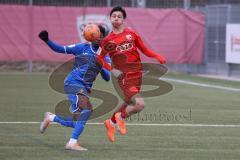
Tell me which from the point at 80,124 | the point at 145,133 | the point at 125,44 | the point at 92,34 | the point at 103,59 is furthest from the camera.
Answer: the point at 145,133

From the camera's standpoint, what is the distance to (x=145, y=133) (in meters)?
11.8

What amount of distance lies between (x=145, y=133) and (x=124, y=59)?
4.82 feet

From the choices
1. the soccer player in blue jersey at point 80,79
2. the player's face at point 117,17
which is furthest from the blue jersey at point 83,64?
the player's face at point 117,17

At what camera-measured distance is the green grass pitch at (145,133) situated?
9.55m

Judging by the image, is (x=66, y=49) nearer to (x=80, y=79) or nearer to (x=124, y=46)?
(x=80, y=79)

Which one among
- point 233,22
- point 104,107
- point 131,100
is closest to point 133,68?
point 131,100

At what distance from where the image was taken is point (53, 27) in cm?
2788

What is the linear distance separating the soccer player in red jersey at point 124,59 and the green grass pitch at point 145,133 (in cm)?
38

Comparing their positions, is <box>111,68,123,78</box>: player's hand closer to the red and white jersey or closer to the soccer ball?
the red and white jersey

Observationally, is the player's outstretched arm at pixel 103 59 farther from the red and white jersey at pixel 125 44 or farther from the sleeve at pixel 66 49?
the sleeve at pixel 66 49

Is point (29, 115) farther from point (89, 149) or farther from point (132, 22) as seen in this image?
point (132, 22)

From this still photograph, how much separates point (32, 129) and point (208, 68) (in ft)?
53.6

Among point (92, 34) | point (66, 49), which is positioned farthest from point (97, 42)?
point (66, 49)

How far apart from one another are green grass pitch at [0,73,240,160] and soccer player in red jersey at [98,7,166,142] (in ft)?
1.25
